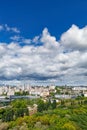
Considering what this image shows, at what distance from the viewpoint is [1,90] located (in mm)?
139625

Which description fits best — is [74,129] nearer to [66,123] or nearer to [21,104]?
[66,123]

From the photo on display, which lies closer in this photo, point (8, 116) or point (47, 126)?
point (47, 126)

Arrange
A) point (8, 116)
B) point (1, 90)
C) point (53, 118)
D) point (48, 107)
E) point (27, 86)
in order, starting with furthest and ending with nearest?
1. point (27, 86)
2. point (1, 90)
3. point (48, 107)
4. point (8, 116)
5. point (53, 118)

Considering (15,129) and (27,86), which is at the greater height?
(27,86)

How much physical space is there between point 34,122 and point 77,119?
530 centimetres

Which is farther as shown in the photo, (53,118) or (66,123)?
(53,118)

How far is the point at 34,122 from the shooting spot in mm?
31344

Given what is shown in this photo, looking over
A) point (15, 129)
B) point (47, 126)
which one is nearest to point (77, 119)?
point (47, 126)

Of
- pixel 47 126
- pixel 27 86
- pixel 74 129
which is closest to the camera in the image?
pixel 74 129

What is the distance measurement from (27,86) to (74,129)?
138 metres

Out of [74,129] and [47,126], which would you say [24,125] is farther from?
[74,129]

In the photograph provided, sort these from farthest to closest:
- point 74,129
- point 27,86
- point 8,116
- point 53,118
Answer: point 27,86
point 8,116
point 53,118
point 74,129

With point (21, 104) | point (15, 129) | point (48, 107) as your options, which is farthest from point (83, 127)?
point (21, 104)

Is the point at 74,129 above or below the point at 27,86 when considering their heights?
below
